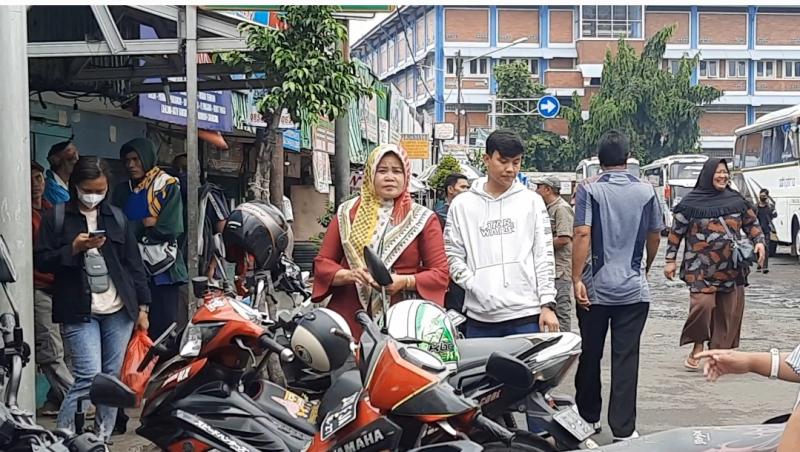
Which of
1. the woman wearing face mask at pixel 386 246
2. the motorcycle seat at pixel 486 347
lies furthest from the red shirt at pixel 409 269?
the motorcycle seat at pixel 486 347

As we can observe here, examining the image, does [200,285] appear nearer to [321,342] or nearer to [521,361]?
[321,342]

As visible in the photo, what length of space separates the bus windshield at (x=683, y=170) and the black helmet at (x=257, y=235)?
34500 mm

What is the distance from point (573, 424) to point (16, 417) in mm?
2264

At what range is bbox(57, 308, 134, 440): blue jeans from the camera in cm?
549

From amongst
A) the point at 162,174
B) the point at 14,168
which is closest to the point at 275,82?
the point at 162,174

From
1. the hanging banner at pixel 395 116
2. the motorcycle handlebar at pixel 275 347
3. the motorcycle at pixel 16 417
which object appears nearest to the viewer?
the motorcycle at pixel 16 417

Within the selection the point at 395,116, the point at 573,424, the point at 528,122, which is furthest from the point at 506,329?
the point at 528,122

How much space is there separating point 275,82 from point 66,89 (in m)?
2.12

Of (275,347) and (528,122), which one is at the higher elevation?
(528,122)

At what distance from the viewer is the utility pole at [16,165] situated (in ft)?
15.3

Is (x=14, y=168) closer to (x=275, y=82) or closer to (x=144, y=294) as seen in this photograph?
(x=144, y=294)

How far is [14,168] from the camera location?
15.5 feet

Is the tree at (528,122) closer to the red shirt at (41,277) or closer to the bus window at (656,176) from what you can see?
the bus window at (656,176)

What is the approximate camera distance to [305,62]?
254 inches
